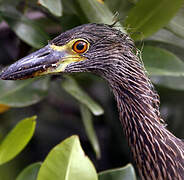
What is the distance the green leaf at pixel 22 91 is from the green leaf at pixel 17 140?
0.39 feet

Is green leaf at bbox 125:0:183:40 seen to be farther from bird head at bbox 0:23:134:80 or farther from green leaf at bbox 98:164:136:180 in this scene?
green leaf at bbox 98:164:136:180

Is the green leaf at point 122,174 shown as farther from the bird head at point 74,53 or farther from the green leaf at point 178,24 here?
the green leaf at point 178,24

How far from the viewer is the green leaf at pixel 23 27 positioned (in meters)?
1.53

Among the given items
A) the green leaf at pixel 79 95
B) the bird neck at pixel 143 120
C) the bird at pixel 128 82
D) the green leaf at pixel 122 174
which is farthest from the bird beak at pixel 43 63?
the green leaf at pixel 122 174

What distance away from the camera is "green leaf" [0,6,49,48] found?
1529 millimetres

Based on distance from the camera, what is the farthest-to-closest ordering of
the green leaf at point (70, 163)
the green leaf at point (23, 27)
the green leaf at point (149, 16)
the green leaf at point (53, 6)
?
the green leaf at point (23, 27), the green leaf at point (149, 16), the green leaf at point (53, 6), the green leaf at point (70, 163)

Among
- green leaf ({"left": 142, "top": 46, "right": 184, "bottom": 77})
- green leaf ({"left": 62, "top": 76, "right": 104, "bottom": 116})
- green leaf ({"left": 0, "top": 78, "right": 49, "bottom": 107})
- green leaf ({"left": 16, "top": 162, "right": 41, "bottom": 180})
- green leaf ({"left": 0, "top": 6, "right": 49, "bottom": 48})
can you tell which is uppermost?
green leaf ({"left": 142, "top": 46, "right": 184, "bottom": 77})

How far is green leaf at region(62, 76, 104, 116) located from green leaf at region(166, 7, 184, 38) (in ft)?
1.18

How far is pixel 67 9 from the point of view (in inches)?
62.5

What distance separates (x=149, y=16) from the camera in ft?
4.83

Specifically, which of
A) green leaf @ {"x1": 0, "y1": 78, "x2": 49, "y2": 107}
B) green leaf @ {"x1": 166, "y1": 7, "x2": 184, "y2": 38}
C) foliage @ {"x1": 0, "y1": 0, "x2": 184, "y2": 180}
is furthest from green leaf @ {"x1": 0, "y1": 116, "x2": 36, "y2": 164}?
green leaf @ {"x1": 166, "y1": 7, "x2": 184, "y2": 38}

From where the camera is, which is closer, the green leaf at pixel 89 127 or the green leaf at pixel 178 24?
the green leaf at pixel 178 24

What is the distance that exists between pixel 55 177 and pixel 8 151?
0.88ft

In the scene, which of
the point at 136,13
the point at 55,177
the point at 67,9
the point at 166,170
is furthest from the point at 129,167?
the point at 67,9
